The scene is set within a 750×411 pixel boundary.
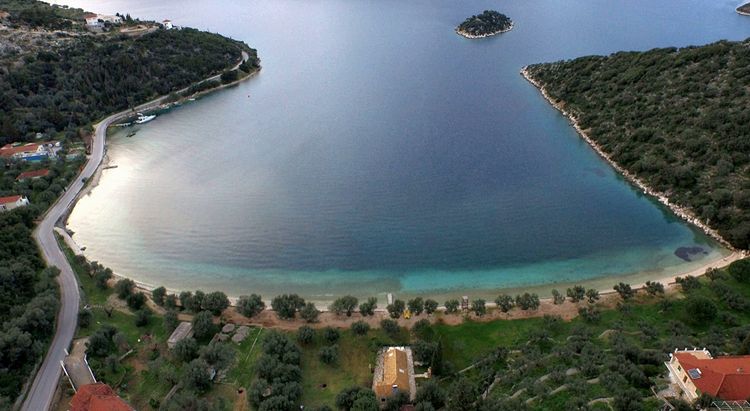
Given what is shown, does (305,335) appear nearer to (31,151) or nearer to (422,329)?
(422,329)

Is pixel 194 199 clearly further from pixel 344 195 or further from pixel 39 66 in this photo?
pixel 39 66

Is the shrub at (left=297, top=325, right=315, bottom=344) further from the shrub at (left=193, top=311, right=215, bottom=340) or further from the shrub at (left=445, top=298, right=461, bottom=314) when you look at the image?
the shrub at (left=445, top=298, right=461, bottom=314)

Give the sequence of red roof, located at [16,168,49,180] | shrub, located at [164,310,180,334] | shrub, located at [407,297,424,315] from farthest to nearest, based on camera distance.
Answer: red roof, located at [16,168,49,180], shrub, located at [407,297,424,315], shrub, located at [164,310,180,334]

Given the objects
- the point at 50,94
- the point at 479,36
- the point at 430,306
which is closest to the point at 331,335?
the point at 430,306

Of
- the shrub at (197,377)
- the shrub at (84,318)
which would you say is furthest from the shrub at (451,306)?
the shrub at (84,318)

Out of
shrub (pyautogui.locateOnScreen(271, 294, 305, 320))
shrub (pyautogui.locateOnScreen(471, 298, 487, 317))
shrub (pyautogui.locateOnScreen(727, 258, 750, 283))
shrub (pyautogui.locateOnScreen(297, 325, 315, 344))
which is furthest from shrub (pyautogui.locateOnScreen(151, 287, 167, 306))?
shrub (pyautogui.locateOnScreen(727, 258, 750, 283))

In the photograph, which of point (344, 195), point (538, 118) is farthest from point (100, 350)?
point (538, 118)
